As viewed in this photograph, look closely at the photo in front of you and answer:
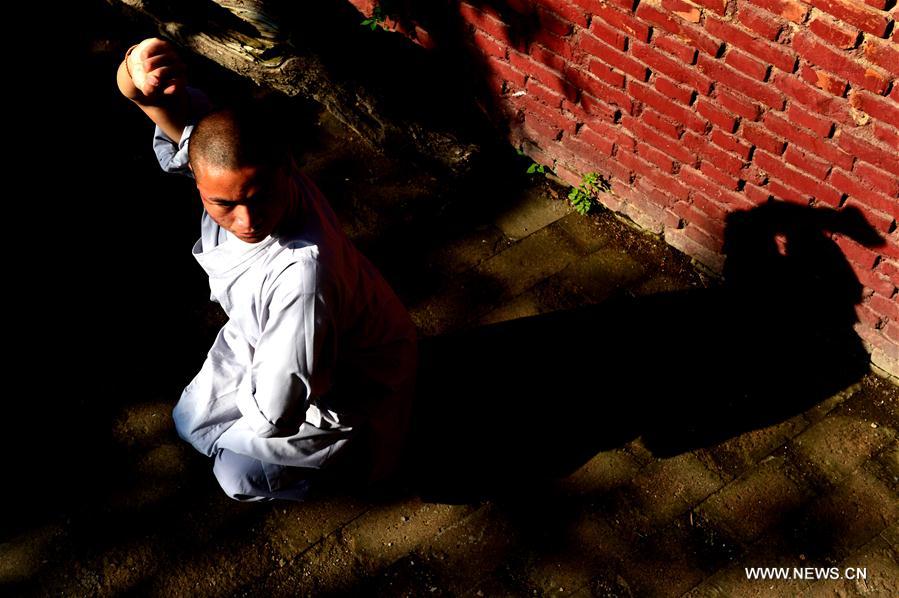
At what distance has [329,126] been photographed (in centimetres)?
527

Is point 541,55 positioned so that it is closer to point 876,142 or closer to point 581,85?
point 581,85

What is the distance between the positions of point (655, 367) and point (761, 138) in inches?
42.4

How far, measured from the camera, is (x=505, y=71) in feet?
15.3

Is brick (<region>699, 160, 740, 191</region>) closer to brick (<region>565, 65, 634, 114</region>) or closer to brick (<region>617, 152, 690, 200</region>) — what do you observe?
brick (<region>617, 152, 690, 200</region>)

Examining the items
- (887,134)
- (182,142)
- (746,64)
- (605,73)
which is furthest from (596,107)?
(182,142)

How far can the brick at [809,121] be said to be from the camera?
3557 mm

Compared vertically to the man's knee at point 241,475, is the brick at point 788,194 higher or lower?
higher

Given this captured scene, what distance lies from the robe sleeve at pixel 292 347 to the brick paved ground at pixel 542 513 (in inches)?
37.8

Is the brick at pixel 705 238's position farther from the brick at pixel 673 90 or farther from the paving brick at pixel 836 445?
the paving brick at pixel 836 445

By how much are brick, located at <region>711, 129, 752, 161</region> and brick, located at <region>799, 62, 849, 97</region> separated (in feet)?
1.46

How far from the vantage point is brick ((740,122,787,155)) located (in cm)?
377

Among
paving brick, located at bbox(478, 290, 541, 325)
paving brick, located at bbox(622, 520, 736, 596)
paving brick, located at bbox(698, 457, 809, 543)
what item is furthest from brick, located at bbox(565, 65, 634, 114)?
paving brick, located at bbox(622, 520, 736, 596)

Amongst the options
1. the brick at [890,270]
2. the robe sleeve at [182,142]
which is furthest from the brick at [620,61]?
the robe sleeve at [182,142]

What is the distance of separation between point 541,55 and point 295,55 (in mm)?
1171
